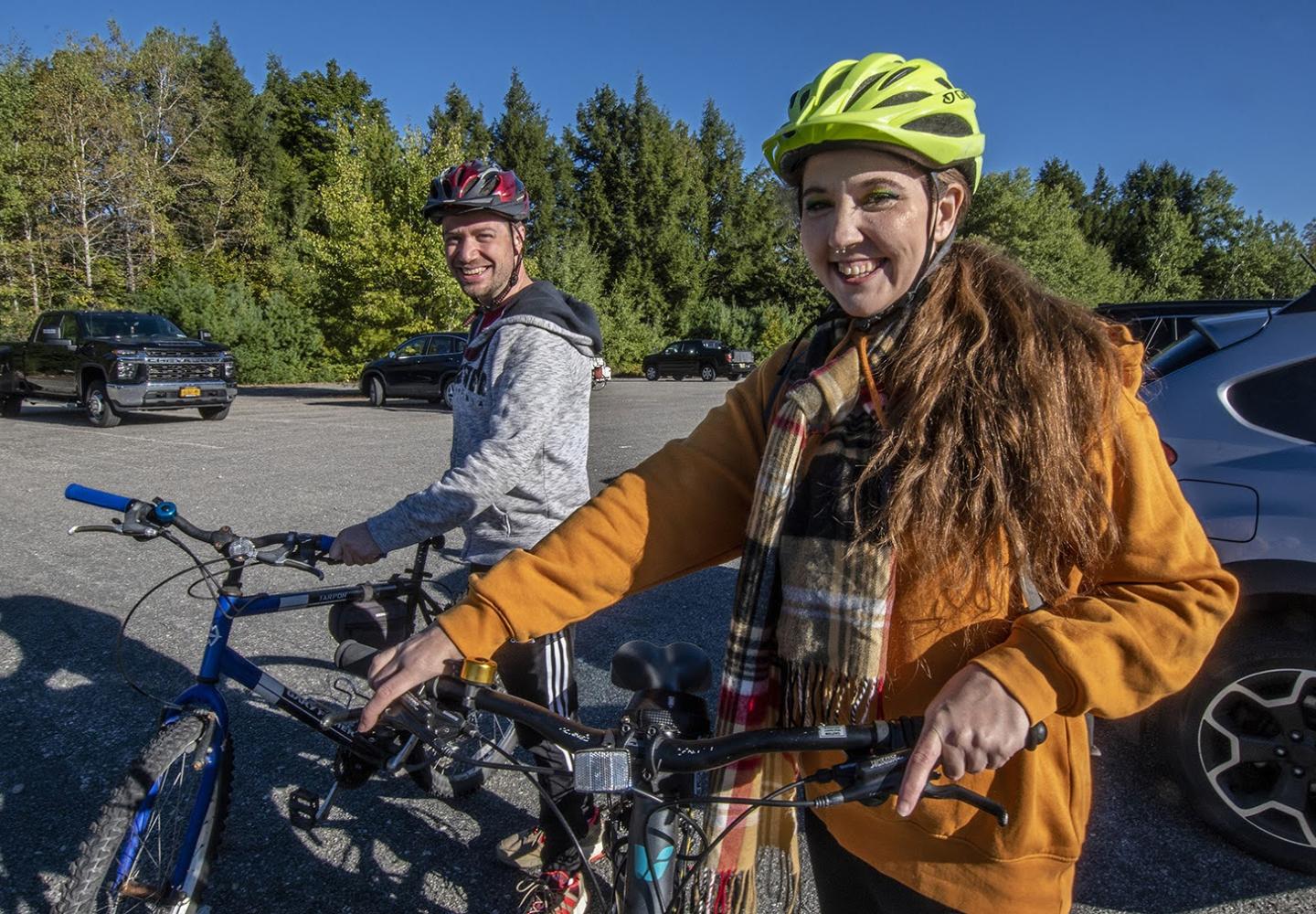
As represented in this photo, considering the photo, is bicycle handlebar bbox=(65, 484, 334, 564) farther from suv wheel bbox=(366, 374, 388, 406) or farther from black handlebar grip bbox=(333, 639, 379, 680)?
suv wheel bbox=(366, 374, 388, 406)

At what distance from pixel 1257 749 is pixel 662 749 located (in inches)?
107

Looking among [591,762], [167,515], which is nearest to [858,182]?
[591,762]

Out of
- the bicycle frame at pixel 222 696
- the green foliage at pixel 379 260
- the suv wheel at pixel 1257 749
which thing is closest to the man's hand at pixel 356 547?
the bicycle frame at pixel 222 696

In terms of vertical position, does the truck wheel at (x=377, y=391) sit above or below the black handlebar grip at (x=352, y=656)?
below

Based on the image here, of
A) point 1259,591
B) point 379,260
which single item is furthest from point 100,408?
point 1259,591

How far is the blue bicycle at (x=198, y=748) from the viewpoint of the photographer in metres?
2.10

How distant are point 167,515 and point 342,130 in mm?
24973

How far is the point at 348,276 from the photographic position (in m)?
23.6

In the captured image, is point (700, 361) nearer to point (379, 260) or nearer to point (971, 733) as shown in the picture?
point (379, 260)

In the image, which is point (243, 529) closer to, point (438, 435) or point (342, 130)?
point (438, 435)

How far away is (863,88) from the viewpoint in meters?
1.33

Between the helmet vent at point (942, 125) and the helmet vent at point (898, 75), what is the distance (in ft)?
0.28

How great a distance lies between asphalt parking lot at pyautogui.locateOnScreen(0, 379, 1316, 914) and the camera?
2.71 meters

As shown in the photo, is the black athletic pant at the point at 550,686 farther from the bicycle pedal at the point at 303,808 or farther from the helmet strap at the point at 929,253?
the helmet strap at the point at 929,253
